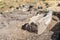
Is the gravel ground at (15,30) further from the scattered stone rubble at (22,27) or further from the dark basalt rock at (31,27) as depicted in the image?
the dark basalt rock at (31,27)

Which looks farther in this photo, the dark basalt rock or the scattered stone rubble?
the dark basalt rock

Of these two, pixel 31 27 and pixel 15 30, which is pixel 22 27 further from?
pixel 31 27

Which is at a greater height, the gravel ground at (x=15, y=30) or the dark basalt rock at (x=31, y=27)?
the dark basalt rock at (x=31, y=27)

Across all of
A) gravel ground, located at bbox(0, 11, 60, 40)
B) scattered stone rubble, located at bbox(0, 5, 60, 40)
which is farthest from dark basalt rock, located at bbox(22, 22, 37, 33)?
gravel ground, located at bbox(0, 11, 60, 40)

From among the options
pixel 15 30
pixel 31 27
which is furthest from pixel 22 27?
pixel 31 27

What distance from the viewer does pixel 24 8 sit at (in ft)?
32.2

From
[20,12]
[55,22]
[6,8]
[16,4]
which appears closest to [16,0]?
[16,4]

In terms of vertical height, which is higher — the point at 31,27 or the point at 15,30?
the point at 31,27

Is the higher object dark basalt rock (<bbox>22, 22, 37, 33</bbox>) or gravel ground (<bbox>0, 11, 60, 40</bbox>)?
dark basalt rock (<bbox>22, 22, 37, 33</bbox>)

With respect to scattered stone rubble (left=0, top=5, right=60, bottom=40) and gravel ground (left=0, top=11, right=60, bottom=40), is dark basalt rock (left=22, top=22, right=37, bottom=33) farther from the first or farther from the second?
gravel ground (left=0, top=11, right=60, bottom=40)

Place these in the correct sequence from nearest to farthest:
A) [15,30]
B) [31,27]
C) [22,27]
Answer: [31,27], [15,30], [22,27]

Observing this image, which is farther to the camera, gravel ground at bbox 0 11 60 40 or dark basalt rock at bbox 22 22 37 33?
dark basalt rock at bbox 22 22 37 33

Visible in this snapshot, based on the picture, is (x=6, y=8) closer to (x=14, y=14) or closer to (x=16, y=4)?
(x=16, y=4)

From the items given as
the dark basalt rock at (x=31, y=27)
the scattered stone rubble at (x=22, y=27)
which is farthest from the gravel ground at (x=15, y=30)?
the dark basalt rock at (x=31, y=27)
